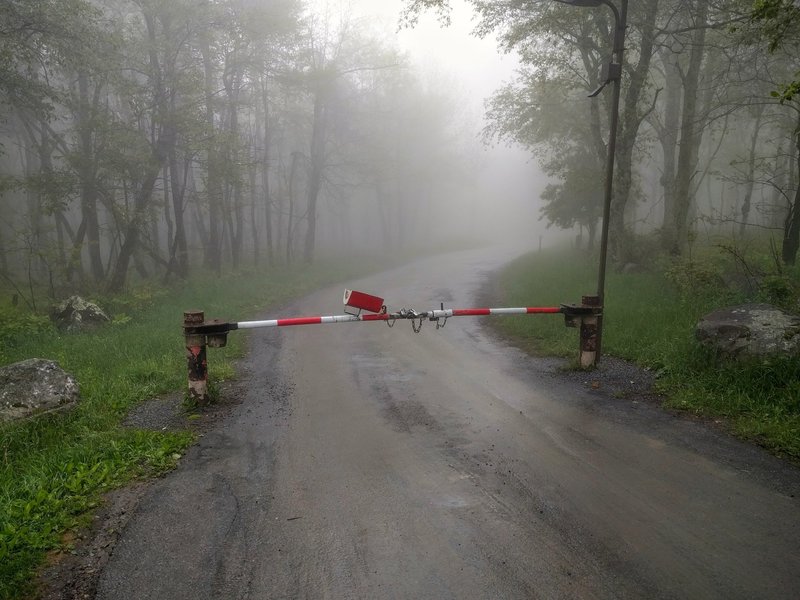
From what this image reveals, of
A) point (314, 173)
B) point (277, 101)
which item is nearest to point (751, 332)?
point (314, 173)

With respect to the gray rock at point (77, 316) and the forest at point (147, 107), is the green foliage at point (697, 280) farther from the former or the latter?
the forest at point (147, 107)

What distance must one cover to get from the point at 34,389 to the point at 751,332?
882cm

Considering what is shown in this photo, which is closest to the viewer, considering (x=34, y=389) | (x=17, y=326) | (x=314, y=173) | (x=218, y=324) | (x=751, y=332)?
(x=34, y=389)

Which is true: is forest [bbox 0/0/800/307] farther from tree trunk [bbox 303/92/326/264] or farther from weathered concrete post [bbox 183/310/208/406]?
weathered concrete post [bbox 183/310/208/406]

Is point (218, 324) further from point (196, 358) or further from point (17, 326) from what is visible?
point (17, 326)

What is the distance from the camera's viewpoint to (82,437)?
555cm

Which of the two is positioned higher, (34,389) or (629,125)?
(629,125)

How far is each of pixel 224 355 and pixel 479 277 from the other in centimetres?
1471

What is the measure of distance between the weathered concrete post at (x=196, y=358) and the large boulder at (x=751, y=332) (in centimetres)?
666

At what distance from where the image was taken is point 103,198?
1717 centimetres

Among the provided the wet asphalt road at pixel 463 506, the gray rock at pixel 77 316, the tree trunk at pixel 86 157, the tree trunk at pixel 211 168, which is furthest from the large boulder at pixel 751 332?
the tree trunk at pixel 86 157

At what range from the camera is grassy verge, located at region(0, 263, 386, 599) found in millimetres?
3859

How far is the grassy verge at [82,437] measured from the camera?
3.86 m

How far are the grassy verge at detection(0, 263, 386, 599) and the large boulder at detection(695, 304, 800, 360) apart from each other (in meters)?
6.68
